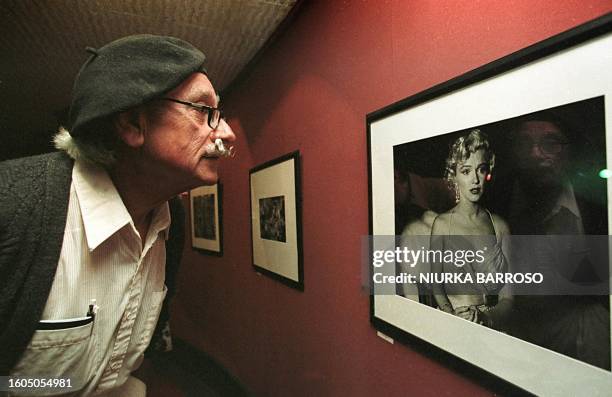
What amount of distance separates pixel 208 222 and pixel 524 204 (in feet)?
5.90

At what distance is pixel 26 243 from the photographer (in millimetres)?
604

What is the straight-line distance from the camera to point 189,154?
762mm

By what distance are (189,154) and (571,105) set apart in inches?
28.0

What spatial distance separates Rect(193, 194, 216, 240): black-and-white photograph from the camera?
6.66ft

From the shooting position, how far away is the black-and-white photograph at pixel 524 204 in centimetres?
48

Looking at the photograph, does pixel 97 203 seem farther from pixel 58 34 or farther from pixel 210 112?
pixel 58 34

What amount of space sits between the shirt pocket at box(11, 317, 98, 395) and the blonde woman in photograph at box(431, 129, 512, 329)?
→ 77cm

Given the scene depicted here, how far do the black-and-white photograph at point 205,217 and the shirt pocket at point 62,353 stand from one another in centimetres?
128

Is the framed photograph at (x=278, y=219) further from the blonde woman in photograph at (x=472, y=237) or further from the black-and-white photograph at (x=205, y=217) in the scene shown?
the blonde woman in photograph at (x=472, y=237)

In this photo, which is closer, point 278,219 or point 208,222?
point 278,219

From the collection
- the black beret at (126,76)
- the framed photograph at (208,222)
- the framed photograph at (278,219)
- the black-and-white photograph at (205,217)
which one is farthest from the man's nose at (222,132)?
the black-and-white photograph at (205,217)

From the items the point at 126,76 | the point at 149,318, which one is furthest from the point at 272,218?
the point at 126,76

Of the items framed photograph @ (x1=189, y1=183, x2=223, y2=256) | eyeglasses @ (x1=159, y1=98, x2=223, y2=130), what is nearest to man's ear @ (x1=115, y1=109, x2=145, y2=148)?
eyeglasses @ (x1=159, y1=98, x2=223, y2=130)

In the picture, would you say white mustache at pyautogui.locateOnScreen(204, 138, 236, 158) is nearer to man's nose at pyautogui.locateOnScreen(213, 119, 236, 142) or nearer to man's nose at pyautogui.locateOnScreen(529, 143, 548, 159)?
man's nose at pyautogui.locateOnScreen(213, 119, 236, 142)
